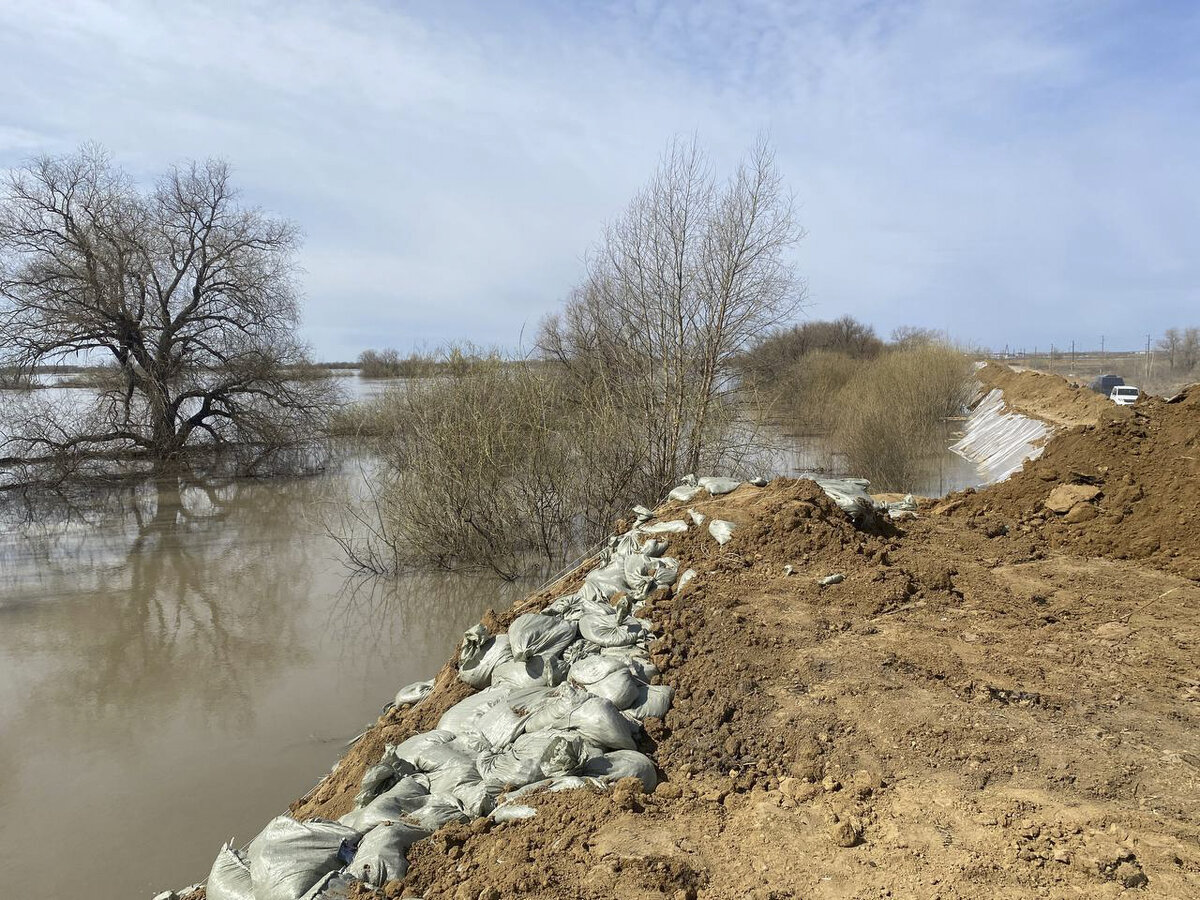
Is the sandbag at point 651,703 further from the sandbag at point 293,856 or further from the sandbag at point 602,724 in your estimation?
the sandbag at point 293,856

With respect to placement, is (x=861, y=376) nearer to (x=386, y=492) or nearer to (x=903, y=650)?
(x=386, y=492)

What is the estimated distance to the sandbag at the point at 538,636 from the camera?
14.3 ft

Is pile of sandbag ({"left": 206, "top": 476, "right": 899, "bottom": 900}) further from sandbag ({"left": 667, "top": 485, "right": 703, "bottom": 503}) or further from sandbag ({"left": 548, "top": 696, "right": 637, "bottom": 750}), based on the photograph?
sandbag ({"left": 667, "top": 485, "right": 703, "bottom": 503})

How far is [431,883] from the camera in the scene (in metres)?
2.67

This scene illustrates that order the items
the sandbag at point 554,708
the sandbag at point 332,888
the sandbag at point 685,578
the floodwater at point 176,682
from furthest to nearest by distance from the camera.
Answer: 1. the sandbag at point 685,578
2. the floodwater at point 176,682
3. the sandbag at point 554,708
4. the sandbag at point 332,888

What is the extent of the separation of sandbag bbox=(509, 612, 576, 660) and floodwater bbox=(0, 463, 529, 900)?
217 cm

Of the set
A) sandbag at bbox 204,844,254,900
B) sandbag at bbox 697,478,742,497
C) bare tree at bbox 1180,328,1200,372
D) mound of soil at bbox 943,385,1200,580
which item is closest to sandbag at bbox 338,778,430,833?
sandbag at bbox 204,844,254,900

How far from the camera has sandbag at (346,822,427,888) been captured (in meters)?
2.69

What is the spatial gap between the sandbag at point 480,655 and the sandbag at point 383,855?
1.60 meters

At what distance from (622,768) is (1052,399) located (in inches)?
753

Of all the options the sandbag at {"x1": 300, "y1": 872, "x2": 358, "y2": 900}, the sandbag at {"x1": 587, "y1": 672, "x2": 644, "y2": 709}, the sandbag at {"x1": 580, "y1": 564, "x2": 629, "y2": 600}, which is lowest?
the sandbag at {"x1": 300, "y1": 872, "x2": 358, "y2": 900}

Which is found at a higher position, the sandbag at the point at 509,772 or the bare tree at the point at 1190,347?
the bare tree at the point at 1190,347

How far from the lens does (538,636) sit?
443 cm

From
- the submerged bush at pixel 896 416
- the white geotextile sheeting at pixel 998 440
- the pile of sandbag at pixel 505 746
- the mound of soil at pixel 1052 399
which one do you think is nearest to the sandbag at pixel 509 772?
the pile of sandbag at pixel 505 746
